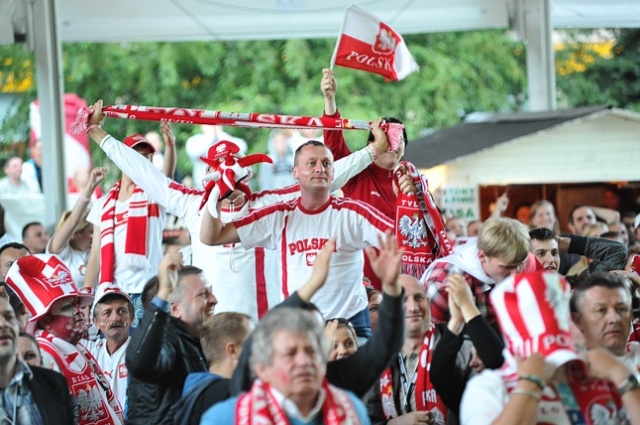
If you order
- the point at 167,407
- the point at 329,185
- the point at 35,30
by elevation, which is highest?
the point at 35,30

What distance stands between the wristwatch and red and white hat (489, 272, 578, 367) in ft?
0.80

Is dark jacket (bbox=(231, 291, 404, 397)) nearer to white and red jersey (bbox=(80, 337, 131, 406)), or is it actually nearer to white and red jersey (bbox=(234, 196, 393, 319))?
white and red jersey (bbox=(234, 196, 393, 319))

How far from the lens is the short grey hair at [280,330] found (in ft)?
17.4

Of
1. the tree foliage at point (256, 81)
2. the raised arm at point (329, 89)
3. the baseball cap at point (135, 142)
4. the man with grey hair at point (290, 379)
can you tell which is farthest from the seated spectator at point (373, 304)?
the tree foliage at point (256, 81)

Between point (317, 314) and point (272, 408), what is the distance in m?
0.69

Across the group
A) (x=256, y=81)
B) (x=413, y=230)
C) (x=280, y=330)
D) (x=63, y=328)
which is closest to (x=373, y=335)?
(x=280, y=330)

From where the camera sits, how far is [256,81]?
95.7 feet

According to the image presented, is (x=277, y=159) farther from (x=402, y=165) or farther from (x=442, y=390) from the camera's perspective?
(x=442, y=390)

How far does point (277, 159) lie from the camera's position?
19.5 meters

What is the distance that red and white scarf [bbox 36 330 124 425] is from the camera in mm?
7137

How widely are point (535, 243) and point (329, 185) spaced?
6.46 feet

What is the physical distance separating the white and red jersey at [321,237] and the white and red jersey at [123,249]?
7.24 feet

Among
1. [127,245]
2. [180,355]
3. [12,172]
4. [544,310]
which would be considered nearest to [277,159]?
[12,172]

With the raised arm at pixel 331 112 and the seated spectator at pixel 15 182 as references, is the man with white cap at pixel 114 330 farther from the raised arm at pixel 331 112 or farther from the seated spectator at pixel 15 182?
the seated spectator at pixel 15 182
